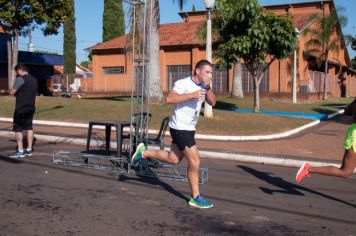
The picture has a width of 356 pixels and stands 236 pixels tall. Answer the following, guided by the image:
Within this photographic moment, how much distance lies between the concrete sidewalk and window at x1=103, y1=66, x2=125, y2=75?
91.1 ft

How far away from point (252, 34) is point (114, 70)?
26125 millimetres

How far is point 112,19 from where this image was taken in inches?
2096

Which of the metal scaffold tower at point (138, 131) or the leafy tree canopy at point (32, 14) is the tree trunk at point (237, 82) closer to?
the leafy tree canopy at point (32, 14)

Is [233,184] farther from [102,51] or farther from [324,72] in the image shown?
[102,51]

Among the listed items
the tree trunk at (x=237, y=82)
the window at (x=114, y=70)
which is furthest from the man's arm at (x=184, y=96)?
the window at (x=114, y=70)

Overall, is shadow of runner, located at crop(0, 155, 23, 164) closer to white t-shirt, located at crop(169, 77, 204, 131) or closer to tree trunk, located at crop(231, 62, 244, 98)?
white t-shirt, located at crop(169, 77, 204, 131)

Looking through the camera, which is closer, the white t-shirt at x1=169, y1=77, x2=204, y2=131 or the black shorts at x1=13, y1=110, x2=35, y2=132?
the white t-shirt at x1=169, y1=77, x2=204, y2=131

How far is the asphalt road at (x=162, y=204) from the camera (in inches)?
195

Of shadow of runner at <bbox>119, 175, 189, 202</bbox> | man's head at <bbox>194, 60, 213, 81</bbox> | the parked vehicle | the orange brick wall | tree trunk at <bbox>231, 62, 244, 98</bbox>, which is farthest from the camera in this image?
the parked vehicle

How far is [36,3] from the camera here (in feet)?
77.9

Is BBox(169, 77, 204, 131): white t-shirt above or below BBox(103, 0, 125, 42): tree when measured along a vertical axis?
below

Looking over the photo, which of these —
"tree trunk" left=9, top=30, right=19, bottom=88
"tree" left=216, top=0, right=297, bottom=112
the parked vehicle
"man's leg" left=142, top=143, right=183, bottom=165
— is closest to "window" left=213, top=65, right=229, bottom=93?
the parked vehicle

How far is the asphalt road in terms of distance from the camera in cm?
496

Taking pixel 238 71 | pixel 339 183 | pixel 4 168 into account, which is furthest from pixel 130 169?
pixel 238 71
